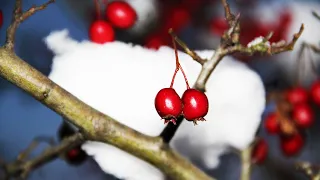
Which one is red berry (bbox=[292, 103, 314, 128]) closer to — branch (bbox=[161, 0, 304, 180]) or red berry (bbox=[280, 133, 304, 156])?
red berry (bbox=[280, 133, 304, 156])

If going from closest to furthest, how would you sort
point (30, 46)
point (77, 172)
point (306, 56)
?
point (30, 46)
point (306, 56)
point (77, 172)

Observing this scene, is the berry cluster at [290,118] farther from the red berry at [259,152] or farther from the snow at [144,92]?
the snow at [144,92]

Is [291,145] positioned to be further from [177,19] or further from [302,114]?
[177,19]

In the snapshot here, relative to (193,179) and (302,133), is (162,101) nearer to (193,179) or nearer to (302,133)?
(193,179)

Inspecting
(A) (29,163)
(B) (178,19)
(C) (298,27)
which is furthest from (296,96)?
(A) (29,163)

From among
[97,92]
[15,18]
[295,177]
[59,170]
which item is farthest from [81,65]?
[295,177]

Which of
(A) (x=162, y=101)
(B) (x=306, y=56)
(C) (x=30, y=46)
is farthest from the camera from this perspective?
(B) (x=306, y=56)

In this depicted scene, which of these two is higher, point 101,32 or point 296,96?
point 296,96
